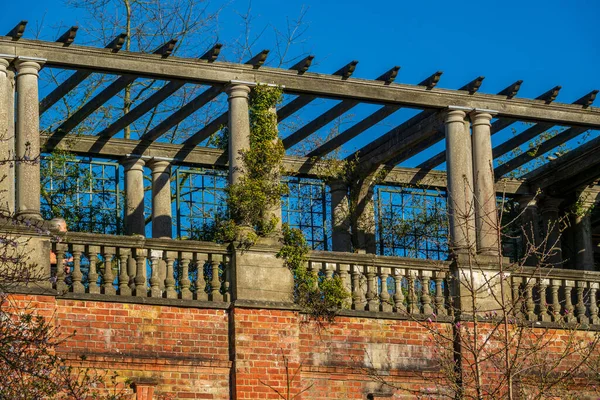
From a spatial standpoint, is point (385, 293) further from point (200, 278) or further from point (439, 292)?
point (200, 278)

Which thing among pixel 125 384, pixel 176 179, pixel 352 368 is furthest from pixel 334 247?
pixel 125 384

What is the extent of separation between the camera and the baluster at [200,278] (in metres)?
17.4

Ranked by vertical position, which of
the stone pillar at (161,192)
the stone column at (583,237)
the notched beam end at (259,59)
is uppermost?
the notched beam end at (259,59)

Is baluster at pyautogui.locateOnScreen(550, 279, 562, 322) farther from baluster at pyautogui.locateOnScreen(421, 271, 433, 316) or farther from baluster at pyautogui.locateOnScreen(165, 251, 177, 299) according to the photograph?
baluster at pyautogui.locateOnScreen(165, 251, 177, 299)

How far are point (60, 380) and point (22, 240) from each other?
79.3 inches

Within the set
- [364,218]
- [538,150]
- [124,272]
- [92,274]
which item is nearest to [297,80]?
[124,272]

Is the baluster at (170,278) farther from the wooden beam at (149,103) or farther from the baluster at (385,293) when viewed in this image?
the baluster at (385,293)

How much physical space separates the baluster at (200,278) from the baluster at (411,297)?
9.44 ft

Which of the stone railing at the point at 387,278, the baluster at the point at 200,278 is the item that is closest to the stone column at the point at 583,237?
the stone railing at the point at 387,278

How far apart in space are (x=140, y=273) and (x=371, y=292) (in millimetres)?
3289

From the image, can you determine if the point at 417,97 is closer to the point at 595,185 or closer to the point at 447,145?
the point at 447,145

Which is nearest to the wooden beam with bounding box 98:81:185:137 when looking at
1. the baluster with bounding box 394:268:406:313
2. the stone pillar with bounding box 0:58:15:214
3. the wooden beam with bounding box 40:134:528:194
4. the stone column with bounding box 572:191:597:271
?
the wooden beam with bounding box 40:134:528:194

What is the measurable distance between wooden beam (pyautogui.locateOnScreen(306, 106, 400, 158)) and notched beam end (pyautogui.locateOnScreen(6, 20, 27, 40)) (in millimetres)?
5652

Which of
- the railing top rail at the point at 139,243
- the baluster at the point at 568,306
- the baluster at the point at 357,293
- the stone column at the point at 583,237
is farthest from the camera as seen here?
the stone column at the point at 583,237
